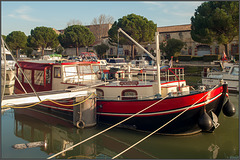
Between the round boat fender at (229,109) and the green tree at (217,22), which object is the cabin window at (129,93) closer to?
the round boat fender at (229,109)

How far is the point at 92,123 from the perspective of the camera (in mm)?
12203

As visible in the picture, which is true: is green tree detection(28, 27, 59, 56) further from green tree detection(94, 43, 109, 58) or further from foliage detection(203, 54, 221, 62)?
foliage detection(203, 54, 221, 62)

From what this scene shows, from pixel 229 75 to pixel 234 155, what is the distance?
45.4ft

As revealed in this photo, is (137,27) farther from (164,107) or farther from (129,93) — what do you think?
(164,107)

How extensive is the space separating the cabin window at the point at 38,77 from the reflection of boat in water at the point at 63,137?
86.3 inches

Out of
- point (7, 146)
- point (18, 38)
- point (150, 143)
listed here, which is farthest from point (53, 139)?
point (18, 38)

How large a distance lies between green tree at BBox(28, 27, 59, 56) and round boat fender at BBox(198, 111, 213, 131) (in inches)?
2191

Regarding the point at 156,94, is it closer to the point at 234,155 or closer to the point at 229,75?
the point at 234,155

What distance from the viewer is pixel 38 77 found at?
49.5 feet

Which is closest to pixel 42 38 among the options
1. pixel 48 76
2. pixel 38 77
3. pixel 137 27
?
pixel 137 27

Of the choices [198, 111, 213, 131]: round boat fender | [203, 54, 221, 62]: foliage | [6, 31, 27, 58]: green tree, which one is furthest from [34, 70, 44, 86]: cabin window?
[6, 31, 27, 58]: green tree

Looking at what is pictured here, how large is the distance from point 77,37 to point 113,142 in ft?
162

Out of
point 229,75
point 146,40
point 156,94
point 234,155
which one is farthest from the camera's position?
point 146,40

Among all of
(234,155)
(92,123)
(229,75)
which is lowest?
(234,155)
